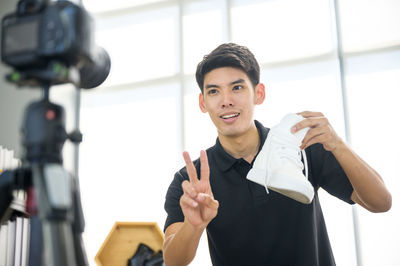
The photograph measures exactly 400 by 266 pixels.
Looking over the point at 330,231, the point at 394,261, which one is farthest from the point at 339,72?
the point at 394,261

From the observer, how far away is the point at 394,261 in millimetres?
2516

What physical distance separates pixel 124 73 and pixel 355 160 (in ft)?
8.34

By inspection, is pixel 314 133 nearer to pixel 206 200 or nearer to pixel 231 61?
pixel 206 200

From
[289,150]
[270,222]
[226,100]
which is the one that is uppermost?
[226,100]

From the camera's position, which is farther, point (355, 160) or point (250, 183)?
point (250, 183)

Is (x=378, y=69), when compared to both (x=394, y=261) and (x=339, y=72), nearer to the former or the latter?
(x=339, y=72)

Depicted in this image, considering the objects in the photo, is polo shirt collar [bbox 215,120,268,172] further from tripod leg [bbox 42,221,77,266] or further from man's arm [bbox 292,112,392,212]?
tripod leg [bbox 42,221,77,266]

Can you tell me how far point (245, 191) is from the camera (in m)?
1.49

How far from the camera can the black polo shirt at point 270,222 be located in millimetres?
1385

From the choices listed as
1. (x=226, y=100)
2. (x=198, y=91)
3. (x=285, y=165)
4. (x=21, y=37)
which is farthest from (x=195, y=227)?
(x=198, y=91)

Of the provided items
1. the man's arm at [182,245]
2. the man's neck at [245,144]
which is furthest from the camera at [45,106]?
the man's neck at [245,144]

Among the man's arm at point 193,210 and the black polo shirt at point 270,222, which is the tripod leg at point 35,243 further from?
the black polo shirt at point 270,222

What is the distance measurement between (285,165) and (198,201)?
0.26 m

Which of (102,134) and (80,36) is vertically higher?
(102,134)
